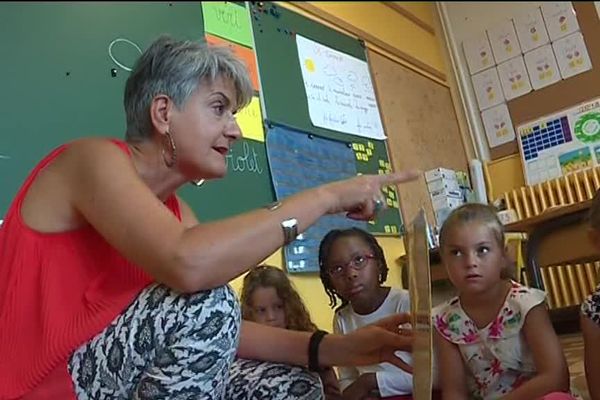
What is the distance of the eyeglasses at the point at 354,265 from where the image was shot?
3.94ft

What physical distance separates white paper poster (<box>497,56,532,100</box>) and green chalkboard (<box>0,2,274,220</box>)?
65cm

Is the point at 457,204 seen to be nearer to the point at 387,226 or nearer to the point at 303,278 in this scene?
the point at 387,226

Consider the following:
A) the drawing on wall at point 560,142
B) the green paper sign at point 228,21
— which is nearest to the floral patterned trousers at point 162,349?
the drawing on wall at point 560,142

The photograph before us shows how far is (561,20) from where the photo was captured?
3.68ft

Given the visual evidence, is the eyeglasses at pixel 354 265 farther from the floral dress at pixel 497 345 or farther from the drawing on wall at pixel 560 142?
the drawing on wall at pixel 560 142

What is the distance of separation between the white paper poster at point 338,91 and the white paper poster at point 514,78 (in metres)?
0.30

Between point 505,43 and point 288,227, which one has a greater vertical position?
point 505,43

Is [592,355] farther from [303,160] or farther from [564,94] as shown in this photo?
[303,160]

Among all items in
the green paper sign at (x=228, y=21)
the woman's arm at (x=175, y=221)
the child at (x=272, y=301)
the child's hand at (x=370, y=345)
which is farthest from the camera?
the green paper sign at (x=228, y=21)

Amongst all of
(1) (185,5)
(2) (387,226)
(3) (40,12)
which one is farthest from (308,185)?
(3) (40,12)

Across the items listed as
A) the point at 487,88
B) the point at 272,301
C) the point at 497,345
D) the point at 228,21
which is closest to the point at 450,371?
the point at 497,345

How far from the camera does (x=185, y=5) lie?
1.74m

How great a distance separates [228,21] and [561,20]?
0.97 m

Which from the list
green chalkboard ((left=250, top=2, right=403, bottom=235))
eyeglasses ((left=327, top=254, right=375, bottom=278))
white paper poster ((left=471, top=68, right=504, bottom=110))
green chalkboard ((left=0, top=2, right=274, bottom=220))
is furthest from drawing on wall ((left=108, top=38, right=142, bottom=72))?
white paper poster ((left=471, top=68, right=504, bottom=110))
